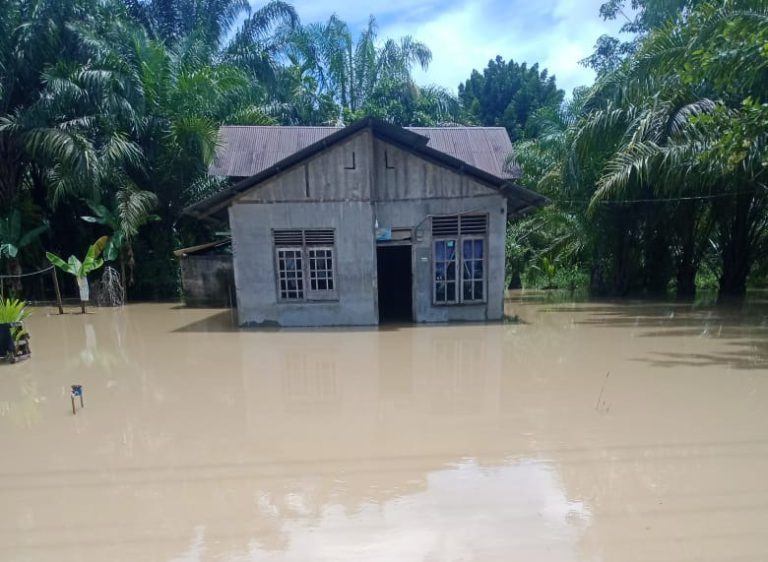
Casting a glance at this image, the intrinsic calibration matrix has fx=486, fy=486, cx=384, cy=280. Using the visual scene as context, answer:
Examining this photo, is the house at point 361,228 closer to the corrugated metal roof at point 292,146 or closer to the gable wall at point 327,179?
the gable wall at point 327,179

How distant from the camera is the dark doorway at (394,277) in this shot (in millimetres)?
14094

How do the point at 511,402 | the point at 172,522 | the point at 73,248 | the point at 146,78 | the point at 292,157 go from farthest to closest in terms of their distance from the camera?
the point at 73,248, the point at 146,78, the point at 292,157, the point at 511,402, the point at 172,522

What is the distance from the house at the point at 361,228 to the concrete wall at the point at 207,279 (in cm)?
445

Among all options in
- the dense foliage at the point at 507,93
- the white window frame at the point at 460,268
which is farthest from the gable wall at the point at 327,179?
the dense foliage at the point at 507,93

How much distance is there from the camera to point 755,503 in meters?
3.64

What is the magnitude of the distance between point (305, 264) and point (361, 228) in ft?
5.08

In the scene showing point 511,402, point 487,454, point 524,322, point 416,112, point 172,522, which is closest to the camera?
point 172,522

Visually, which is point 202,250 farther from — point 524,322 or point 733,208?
point 733,208

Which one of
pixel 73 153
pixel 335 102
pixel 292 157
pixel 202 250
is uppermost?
pixel 335 102

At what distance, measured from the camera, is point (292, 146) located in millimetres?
17688

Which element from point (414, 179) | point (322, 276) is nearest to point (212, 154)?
point (322, 276)

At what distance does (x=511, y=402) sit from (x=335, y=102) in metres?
23.1

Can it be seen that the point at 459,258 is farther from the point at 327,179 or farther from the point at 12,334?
the point at 12,334

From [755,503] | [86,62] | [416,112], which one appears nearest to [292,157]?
[755,503]
